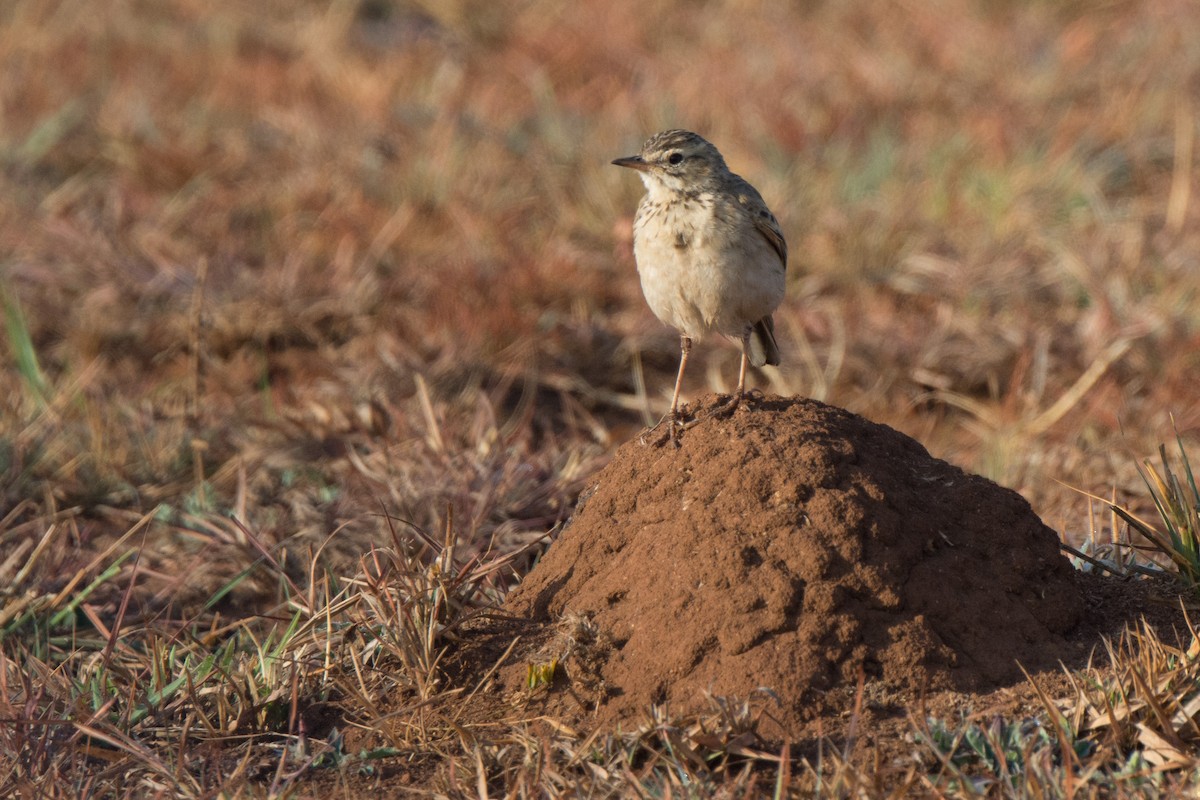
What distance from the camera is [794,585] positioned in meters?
3.53

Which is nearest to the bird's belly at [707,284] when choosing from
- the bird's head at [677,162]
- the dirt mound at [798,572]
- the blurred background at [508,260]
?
the bird's head at [677,162]

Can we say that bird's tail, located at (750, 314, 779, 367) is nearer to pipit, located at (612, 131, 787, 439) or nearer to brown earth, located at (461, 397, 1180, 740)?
pipit, located at (612, 131, 787, 439)

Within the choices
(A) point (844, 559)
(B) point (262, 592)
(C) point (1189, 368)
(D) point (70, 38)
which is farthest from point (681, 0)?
(A) point (844, 559)

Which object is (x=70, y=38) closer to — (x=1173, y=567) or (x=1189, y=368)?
(x=1189, y=368)

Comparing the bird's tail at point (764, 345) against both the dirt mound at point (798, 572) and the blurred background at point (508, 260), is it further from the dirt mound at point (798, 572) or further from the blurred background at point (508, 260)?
the blurred background at point (508, 260)

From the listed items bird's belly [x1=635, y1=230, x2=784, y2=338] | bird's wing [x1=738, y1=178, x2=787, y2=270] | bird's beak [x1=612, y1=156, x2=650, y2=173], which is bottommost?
bird's belly [x1=635, y1=230, x2=784, y2=338]

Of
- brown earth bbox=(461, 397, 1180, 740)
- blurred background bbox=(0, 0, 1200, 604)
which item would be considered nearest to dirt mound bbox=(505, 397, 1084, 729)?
brown earth bbox=(461, 397, 1180, 740)

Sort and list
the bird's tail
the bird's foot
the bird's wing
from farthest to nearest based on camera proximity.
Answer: the bird's tail → the bird's wing → the bird's foot

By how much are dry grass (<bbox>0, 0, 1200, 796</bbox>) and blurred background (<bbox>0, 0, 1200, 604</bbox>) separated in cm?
4

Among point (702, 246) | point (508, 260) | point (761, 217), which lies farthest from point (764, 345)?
point (508, 260)

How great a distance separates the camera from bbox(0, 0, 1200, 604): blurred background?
19.0 feet

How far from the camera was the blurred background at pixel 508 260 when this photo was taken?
229 inches

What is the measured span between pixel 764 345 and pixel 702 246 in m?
0.64

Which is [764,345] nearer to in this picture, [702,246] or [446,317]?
[702,246]
